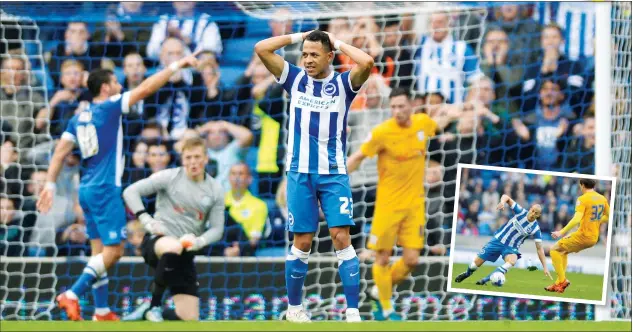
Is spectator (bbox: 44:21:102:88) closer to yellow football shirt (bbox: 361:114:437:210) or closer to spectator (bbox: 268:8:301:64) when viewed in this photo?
spectator (bbox: 268:8:301:64)

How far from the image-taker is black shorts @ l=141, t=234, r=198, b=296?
27.7 feet

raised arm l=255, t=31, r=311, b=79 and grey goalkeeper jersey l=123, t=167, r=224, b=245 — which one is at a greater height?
raised arm l=255, t=31, r=311, b=79

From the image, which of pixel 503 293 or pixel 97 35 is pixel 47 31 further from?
pixel 503 293

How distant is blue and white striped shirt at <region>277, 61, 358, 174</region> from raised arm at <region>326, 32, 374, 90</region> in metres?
0.05

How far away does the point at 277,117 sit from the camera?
10.8 metres

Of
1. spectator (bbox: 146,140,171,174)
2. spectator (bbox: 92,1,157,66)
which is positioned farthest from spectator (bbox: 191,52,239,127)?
spectator (bbox: 92,1,157,66)

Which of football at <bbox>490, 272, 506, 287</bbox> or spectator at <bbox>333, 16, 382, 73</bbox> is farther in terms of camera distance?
spectator at <bbox>333, 16, 382, 73</bbox>

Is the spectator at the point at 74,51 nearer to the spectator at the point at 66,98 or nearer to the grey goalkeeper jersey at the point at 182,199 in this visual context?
the spectator at the point at 66,98

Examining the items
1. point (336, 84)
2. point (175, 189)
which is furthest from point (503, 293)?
point (175, 189)

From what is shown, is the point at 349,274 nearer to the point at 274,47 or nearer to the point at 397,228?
the point at 274,47

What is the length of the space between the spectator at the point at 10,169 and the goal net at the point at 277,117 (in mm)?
13

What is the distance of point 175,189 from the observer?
8.88 metres

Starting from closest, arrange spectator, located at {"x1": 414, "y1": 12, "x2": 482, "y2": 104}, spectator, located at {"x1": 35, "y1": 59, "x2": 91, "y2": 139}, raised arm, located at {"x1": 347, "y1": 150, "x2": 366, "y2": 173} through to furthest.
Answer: raised arm, located at {"x1": 347, "y1": 150, "x2": 366, "y2": 173}
spectator, located at {"x1": 414, "y1": 12, "x2": 482, "y2": 104}
spectator, located at {"x1": 35, "y1": 59, "x2": 91, "y2": 139}

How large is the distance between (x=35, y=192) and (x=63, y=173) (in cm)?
32
